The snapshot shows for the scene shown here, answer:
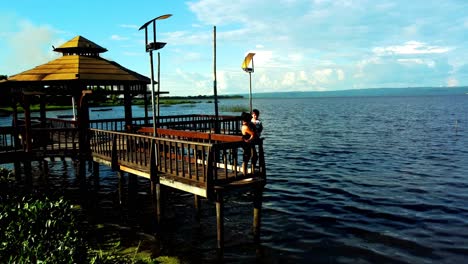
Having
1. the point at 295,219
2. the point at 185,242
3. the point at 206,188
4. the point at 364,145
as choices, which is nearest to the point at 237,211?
the point at 295,219

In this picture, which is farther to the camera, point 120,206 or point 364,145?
point 364,145

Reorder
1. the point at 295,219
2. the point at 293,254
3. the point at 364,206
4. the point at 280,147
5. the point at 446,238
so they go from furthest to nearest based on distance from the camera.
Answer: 1. the point at 280,147
2. the point at 364,206
3. the point at 295,219
4. the point at 446,238
5. the point at 293,254

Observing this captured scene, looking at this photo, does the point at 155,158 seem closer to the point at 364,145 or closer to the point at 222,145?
the point at 222,145

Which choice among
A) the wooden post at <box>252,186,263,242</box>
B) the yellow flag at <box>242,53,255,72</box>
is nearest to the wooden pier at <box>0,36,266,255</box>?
the wooden post at <box>252,186,263,242</box>

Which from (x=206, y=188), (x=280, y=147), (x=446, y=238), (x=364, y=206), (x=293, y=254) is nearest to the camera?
(x=206, y=188)

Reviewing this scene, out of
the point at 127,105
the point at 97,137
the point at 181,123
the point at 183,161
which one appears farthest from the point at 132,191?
the point at 127,105

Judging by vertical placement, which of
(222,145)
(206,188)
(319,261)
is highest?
(222,145)

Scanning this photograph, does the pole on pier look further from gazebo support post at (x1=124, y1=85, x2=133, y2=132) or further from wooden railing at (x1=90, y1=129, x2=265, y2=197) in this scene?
gazebo support post at (x1=124, y1=85, x2=133, y2=132)

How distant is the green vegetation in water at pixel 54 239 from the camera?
25.6 ft

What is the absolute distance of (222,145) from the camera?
401 inches

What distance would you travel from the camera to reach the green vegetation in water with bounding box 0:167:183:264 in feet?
25.6

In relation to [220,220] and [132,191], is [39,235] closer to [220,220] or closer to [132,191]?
[220,220]

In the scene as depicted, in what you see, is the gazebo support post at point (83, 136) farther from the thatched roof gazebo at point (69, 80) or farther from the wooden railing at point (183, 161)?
the wooden railing at point (183, 161)

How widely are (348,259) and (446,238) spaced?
147 inches
